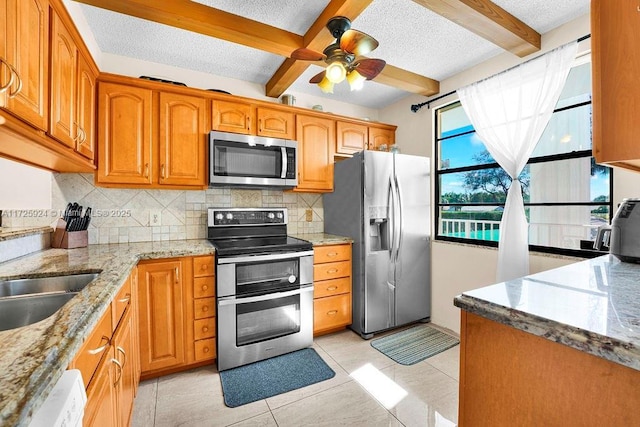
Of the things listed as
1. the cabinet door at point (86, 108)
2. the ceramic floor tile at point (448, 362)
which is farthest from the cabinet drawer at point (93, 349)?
the ceramic floor tile at point (448, 362)

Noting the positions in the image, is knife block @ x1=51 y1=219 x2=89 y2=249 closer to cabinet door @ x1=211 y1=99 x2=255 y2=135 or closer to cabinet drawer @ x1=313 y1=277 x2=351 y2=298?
cabinet door @ x1=211 y1=99 x2=255 y2=135

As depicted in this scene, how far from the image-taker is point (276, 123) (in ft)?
8.99

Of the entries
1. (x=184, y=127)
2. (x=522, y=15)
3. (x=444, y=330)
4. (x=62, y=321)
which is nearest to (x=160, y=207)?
(x=184, y=127)

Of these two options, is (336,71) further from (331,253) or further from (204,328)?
(204,328)

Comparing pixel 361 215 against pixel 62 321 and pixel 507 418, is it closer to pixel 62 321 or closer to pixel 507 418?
pixel 507 418

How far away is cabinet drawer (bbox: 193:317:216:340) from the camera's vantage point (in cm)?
211

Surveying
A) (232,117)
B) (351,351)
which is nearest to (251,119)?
(232,117)

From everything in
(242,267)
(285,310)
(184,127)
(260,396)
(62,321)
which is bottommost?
(260,396)

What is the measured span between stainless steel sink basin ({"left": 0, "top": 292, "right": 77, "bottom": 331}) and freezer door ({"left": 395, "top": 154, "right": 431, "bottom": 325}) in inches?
97.1

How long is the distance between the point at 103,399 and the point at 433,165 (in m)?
3.08

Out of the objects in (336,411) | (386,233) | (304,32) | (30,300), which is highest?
(304,32)

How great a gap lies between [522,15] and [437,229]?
190 cm

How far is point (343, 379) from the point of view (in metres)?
2.03

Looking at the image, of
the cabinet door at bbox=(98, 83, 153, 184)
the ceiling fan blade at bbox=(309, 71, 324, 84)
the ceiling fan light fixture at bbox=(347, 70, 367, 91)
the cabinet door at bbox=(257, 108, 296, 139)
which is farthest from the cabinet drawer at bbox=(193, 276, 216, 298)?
the ceiling fan light fixture at bbox=(347, 70, 367, 91)
